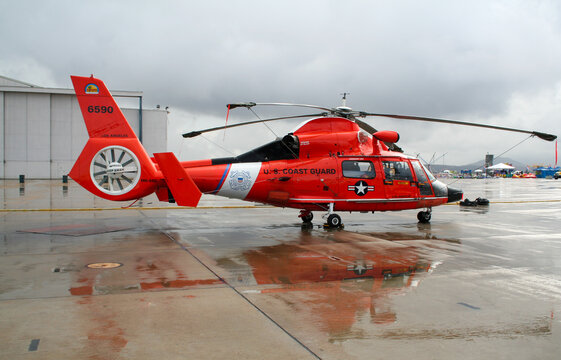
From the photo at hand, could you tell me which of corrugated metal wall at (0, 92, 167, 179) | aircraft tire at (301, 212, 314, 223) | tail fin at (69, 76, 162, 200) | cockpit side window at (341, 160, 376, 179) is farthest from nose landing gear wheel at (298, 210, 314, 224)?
corrugated metal wall at (0, 92, 167, 179)

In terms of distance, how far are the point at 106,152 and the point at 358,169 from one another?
7.74 m

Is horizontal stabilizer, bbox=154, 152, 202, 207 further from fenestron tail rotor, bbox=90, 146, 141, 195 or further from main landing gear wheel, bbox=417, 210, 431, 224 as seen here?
main landing gear wheel, bbox=417, 210, 431, 224

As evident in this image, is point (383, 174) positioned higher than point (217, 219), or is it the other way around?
point (383, 174)

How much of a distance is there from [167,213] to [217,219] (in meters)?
3.27

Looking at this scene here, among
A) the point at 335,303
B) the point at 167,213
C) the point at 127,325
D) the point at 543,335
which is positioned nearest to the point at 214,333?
the point at 127,325

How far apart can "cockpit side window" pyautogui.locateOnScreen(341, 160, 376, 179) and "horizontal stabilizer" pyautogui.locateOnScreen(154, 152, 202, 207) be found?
4.96m

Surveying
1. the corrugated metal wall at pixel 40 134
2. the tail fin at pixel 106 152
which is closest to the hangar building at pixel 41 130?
the corrugated metal wall at pixel 40 134

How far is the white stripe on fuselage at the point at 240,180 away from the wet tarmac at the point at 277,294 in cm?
124

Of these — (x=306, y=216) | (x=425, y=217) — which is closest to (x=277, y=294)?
(x=306, y=216)

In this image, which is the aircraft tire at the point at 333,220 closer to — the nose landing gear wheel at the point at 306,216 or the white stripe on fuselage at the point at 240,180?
the nose landing gear wheel at the point at 306,216

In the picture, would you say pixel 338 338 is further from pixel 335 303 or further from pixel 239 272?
pixel 239 272

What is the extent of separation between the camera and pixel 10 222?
48.5 feet

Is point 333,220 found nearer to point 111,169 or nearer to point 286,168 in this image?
point 286,168

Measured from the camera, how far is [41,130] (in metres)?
57.8
